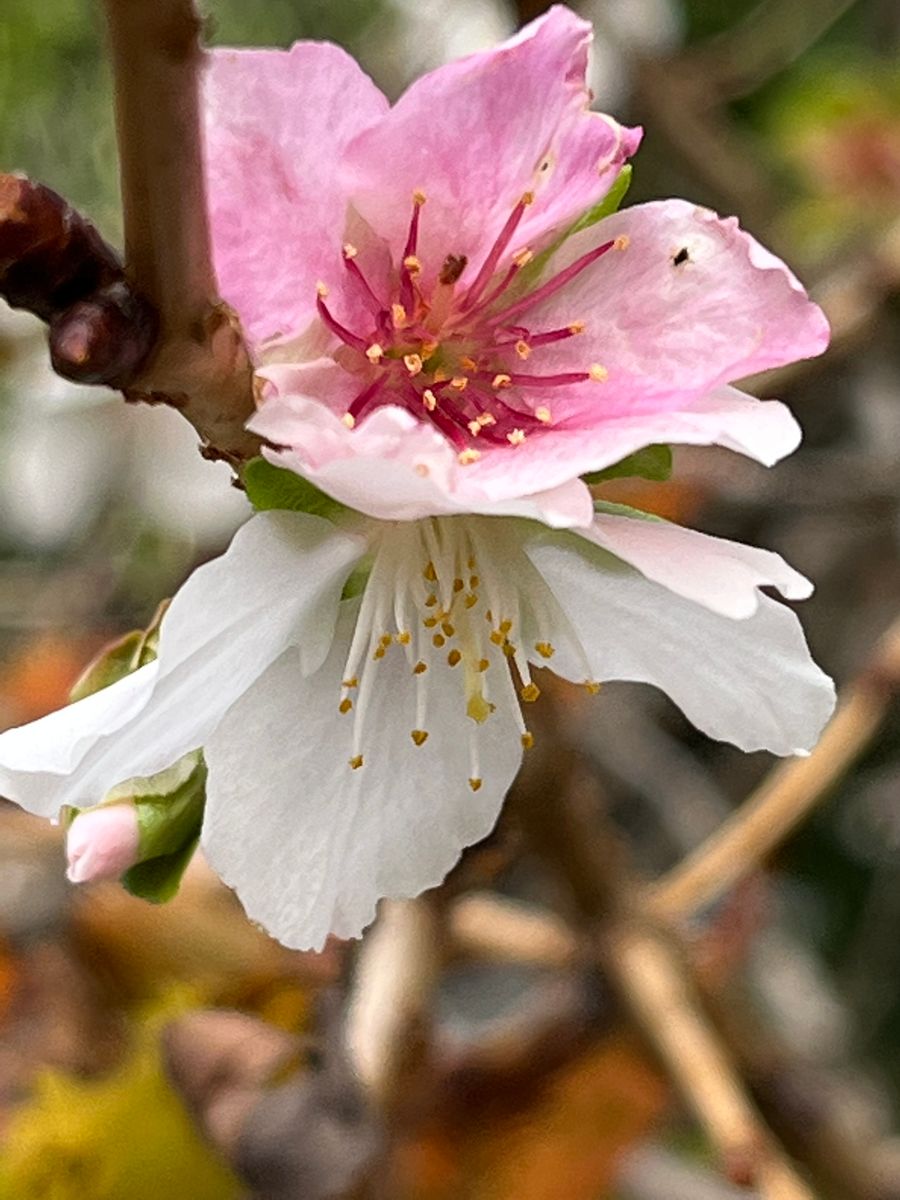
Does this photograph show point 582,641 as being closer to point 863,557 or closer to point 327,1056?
point 327,1056

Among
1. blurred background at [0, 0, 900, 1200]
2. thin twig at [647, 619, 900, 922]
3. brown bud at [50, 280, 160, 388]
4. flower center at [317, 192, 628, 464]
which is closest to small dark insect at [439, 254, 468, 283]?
flower center at [317, 192, 628, 464]

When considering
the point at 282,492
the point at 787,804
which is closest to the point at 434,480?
the point at 282,492

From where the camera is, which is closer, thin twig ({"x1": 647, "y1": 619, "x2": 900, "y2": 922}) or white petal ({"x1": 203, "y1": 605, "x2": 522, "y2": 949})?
white petal ({"x1": 203, "y1": 605, "x2": 522, "y2": 949})

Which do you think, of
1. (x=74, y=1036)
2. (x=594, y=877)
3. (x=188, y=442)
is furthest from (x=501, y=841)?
(x=188, y=442)

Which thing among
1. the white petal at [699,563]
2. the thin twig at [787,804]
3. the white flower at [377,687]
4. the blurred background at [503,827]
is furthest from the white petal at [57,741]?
the thin twig at [787,804]

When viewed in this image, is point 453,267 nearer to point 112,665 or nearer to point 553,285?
point 553,285

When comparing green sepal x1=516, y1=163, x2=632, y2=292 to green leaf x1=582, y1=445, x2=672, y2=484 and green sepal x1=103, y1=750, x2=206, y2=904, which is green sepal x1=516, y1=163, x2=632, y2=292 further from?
green sepal x1=103, y1=750, x2=206, y2=904
